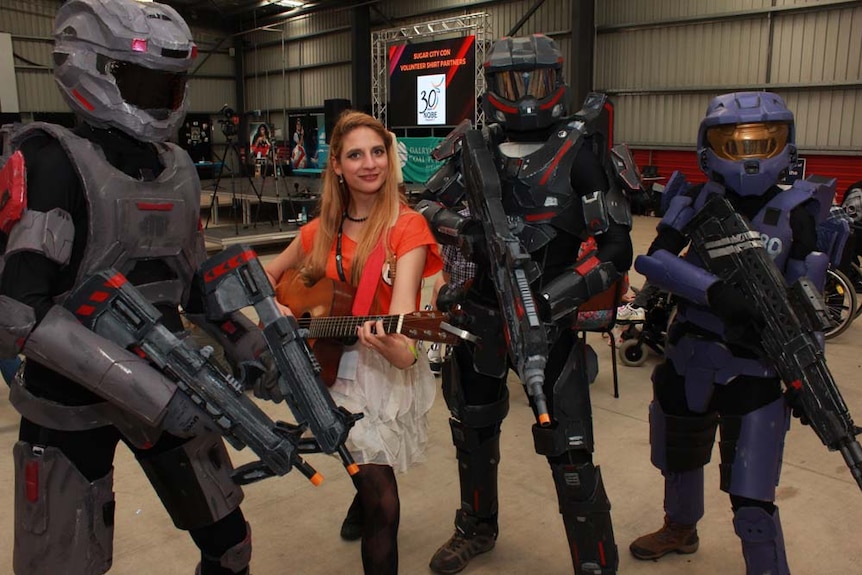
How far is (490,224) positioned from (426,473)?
179cm

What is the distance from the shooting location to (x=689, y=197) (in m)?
2.54

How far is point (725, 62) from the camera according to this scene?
1238cm

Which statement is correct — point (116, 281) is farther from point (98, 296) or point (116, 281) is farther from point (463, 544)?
point (463, 544)

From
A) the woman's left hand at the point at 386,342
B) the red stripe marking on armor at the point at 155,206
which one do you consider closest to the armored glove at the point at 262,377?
the woman's left hand at the point at 386,342

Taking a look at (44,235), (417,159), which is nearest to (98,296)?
(44,235)

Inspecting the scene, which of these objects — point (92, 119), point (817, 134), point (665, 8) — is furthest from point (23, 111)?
point (92, 119)

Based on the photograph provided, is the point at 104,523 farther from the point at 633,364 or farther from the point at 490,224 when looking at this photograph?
the point at 633,364

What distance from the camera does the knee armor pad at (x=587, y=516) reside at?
2.40 m

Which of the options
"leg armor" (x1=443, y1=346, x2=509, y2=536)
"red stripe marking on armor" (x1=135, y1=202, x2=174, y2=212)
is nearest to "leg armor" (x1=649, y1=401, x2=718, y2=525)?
"leg armor" (x1=443, y1=346, x2=509, y2=536)

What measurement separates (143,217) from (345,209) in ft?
2.85

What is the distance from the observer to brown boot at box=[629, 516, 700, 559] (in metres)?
2.83

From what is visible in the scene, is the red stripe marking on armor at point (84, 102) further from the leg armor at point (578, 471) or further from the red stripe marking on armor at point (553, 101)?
the leg armor at point (578, 471)

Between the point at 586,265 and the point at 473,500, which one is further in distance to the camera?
the point at 473,500

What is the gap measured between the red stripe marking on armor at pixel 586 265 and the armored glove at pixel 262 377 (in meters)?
1.03
